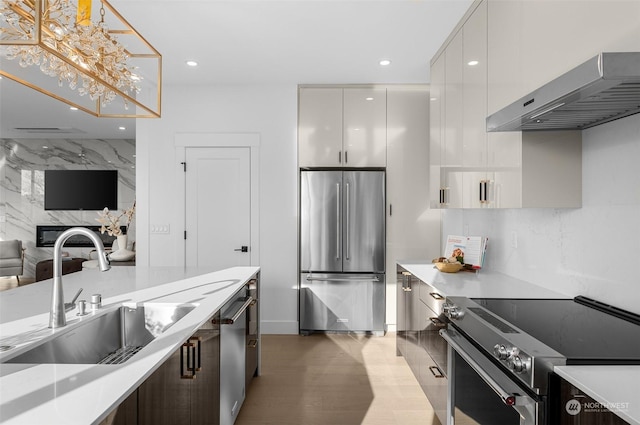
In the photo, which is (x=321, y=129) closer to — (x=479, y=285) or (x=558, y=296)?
(x=479, y=285)

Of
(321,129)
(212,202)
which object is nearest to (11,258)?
(212,202)

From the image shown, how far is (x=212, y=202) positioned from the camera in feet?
14.1

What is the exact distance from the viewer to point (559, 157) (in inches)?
76.7

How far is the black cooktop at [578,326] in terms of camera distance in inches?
46.1

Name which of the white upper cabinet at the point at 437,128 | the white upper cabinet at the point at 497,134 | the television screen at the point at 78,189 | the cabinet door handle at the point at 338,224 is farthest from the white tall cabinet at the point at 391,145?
the television screen at the point at 78,189

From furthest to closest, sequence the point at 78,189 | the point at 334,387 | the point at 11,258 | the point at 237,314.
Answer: the point at 78,189
the point at 11,258
the point at 334,387
the point at 237,314

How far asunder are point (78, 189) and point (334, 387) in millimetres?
6947

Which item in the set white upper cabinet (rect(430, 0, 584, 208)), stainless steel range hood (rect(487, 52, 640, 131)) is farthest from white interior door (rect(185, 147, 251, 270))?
stainless steel range hood (rect(487, 52, 640, 131))

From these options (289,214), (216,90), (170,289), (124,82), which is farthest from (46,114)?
(170,289)

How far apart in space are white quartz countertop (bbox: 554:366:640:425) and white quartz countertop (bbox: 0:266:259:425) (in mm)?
1179

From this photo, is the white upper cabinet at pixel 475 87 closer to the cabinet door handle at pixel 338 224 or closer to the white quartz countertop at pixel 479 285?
the white quartz countertop at pixel 479 285

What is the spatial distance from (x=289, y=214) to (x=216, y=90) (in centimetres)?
164

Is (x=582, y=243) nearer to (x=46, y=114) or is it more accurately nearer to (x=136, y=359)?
(x=136, y=359)

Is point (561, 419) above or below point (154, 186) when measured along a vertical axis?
below
